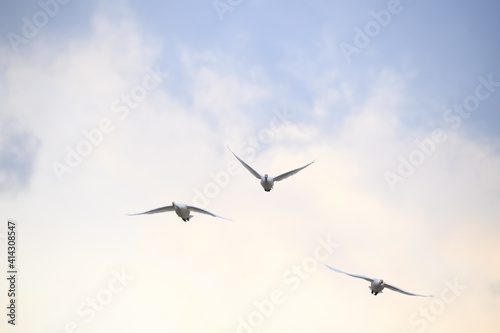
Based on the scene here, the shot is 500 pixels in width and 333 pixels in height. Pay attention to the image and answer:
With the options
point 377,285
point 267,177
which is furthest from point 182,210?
point 377,285

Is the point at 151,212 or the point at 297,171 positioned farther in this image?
the point at 297,171

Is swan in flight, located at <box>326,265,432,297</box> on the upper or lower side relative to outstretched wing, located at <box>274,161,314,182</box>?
lower

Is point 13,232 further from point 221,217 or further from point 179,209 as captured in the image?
point 221,217

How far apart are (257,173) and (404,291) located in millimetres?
21537

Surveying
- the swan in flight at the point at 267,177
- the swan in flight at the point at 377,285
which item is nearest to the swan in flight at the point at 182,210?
the swan in flight at the point at 267,177

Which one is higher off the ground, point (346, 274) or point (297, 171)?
point (297, 171)

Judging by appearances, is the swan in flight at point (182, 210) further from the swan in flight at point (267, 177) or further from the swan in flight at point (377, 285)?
the swan in flight at point (377, 285)

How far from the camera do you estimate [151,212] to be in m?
55.9

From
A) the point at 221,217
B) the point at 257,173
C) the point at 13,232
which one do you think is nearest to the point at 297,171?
the point at 257,173

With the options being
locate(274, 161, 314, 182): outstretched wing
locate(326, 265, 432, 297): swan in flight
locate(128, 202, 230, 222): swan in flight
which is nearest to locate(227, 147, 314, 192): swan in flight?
locate(274, 161, 314, 182): outstretched wing

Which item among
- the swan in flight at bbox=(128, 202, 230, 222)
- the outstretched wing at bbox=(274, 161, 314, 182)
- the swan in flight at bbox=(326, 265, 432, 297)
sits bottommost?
the swan in flight at bbox=(326, 265, 432, 297)

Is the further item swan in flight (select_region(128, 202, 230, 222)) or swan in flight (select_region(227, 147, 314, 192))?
swan in flight (select_region(227, 147, 314, 192))

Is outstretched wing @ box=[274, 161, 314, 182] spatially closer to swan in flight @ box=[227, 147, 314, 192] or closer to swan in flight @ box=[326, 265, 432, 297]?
swan in flight @ box=[227, 147, 314, 192]

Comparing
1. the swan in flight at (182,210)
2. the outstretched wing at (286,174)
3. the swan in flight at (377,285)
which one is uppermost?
the swan in flight at (182,210)
